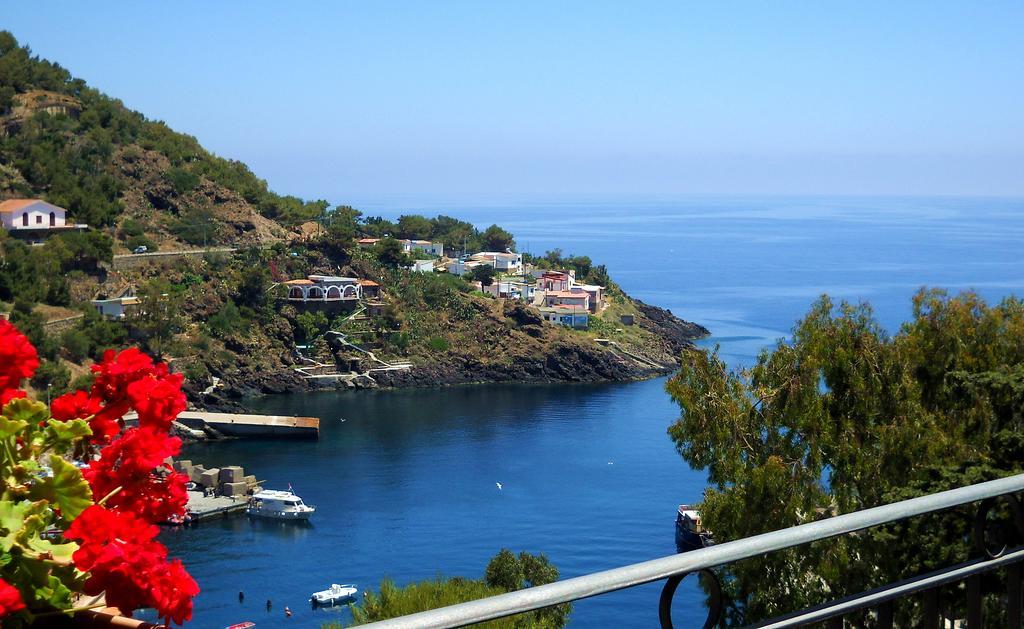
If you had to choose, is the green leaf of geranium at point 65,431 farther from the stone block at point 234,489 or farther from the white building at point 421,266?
the white building at point 421,266

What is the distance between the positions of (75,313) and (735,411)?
27.9 m

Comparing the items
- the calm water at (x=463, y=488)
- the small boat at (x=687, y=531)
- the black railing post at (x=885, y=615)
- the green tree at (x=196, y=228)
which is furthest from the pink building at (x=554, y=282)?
the black railing post at (x=885, y=615)

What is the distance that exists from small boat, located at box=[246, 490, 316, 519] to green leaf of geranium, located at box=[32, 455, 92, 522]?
790 inches

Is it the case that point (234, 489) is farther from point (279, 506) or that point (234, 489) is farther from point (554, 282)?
point (554, 282)

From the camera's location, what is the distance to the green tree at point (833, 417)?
6.70 metres

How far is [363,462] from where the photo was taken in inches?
1002

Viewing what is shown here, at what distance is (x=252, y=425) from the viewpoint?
28406 mm

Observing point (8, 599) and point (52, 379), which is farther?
point (52, 379)

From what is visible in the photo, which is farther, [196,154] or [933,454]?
[196,154]

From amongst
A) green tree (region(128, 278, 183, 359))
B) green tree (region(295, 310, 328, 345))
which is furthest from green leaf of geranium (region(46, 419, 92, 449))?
green tree (region(295, 310, 328, 345))

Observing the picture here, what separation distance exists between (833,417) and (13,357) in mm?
6907

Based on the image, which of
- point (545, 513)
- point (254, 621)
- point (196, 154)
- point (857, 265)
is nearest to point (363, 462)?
point (545, 513)

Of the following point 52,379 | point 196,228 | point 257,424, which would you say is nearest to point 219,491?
point 257,424

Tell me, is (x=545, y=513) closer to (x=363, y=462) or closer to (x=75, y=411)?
(x=363, y=462)
